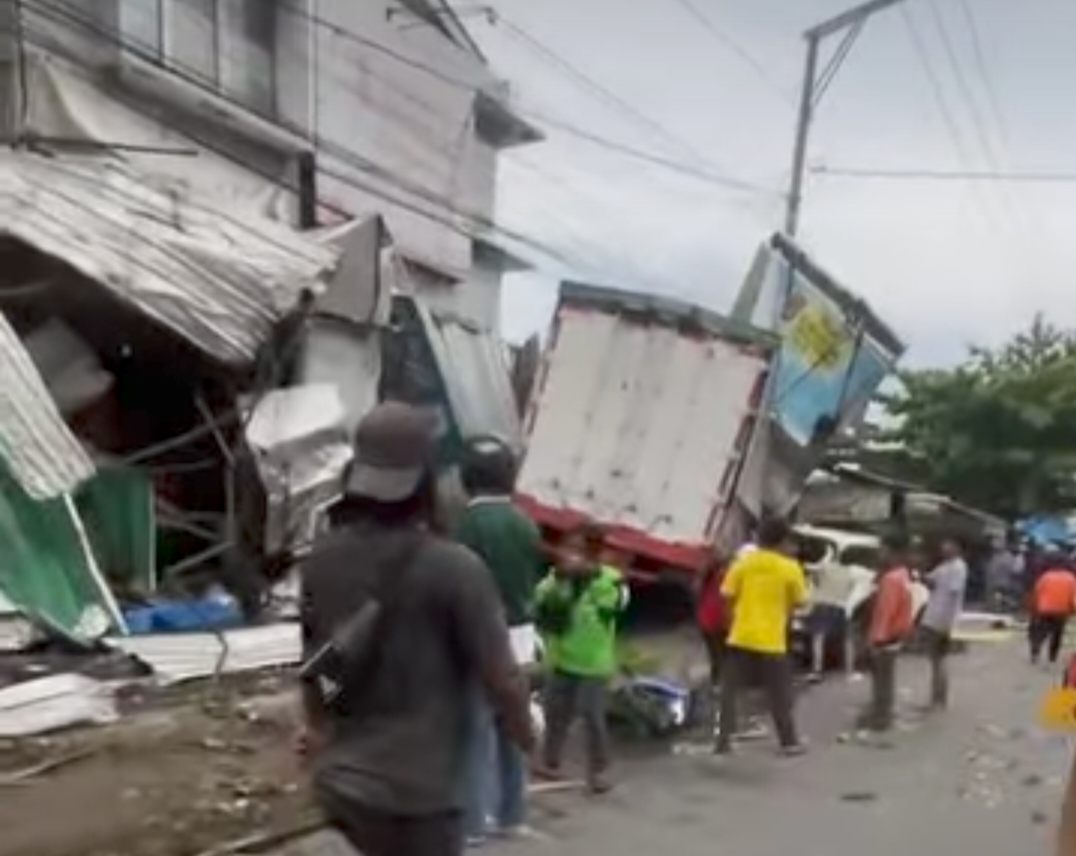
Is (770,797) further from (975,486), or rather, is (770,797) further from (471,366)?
(975,486)

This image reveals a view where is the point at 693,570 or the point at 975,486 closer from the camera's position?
the point at 693,570

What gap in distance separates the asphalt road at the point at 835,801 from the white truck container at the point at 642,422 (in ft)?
8.62

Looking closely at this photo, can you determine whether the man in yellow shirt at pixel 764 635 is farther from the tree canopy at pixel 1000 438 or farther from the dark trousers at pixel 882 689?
the tree canopy at pixel 1000 438

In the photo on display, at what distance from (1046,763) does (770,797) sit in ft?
8.43

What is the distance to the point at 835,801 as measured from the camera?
9352 millimetres

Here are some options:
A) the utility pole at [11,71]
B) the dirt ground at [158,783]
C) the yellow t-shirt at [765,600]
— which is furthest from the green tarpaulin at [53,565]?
the utility pole at [11,71]

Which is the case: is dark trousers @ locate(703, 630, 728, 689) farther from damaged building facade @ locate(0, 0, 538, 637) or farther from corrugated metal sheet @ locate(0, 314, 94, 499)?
corrugated metal sheet @ locate(0, 314, 94, 499)

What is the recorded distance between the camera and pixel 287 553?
12977 millimetres

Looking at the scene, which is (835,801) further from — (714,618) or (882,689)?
(882,689)

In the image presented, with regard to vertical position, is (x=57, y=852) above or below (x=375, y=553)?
below

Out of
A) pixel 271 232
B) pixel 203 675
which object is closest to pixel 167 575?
pixel 203 675

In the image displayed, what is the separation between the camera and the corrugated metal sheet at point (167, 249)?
466 inches

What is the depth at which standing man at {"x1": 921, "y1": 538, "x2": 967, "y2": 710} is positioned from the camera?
46.6 feet

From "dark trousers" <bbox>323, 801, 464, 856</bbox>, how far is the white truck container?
37.2ft
